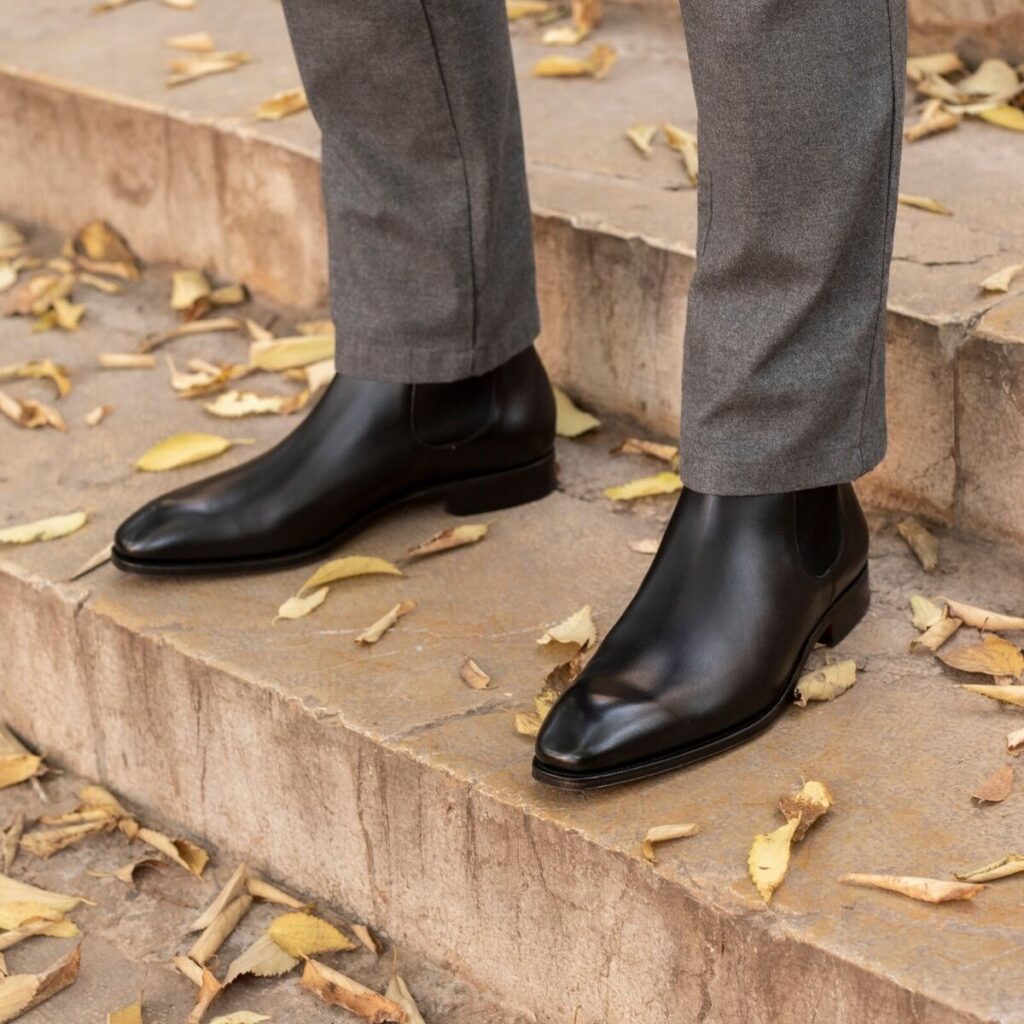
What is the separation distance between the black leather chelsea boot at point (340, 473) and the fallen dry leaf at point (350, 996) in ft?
1.32

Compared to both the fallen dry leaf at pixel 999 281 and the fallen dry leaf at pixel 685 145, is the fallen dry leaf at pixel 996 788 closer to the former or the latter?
the fallen dry leaf at pixel 999 281

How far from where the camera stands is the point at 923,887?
3.69ft

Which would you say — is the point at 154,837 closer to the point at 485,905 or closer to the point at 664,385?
the point at 485,905

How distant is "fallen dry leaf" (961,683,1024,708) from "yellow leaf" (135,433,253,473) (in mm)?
873

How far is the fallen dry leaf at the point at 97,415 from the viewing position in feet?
6.45

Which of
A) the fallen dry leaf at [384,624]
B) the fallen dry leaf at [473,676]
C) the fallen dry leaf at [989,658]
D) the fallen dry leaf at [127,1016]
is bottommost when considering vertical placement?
the fallen dry leaf at [127,1016]

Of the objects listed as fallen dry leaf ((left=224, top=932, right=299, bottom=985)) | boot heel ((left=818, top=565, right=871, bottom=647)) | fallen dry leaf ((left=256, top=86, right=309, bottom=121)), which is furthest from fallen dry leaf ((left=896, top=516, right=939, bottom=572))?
fallen dry leaf ((left=256, top=86, right=309, bottom=121))

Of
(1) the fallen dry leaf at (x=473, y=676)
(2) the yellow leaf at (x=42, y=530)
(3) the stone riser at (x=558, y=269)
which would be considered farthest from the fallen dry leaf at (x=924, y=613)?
(2) the yellow leaf at (x=42, y=530)

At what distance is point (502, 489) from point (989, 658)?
1.76ft

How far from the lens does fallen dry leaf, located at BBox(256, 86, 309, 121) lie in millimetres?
2244

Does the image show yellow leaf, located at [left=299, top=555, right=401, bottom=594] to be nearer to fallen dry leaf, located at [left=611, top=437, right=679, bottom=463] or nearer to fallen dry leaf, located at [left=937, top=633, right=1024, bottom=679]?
fallen dry leaf, located at [left=611, top=437, right=679, bottom=463]

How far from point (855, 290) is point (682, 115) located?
3.21 feet

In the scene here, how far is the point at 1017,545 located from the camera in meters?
1.55

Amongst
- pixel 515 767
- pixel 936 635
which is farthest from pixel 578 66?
pixel 515 767
